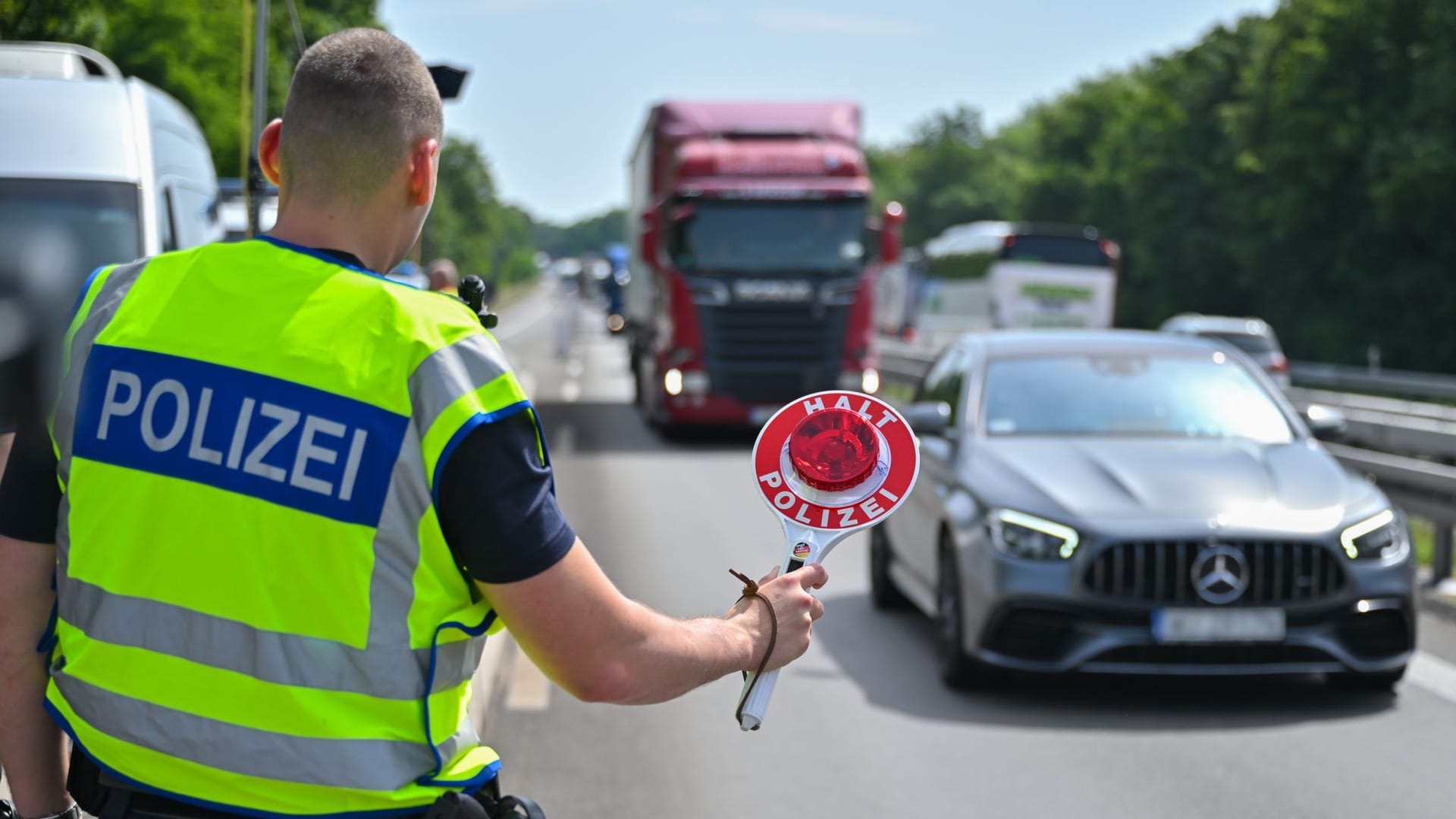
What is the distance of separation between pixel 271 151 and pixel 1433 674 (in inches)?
275

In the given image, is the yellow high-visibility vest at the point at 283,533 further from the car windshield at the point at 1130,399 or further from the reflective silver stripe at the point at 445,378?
the car windshield at the point at 1130,399

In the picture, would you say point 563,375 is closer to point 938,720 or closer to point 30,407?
point 938,720

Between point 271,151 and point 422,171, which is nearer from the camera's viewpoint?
point 422,171

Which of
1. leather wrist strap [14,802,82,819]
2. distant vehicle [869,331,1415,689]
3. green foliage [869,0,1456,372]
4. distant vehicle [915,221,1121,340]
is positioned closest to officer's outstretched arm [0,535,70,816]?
leather wrist strap [14,802,82,819]

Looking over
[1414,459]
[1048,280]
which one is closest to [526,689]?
[1414,459]

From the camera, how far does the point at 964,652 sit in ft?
25.1

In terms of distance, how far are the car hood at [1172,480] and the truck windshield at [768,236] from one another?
12.0 metres

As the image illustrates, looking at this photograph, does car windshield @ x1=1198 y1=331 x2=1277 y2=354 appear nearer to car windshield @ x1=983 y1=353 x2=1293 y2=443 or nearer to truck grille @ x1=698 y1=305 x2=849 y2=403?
truck grille @ x1=698 y1=305 x2=849 y2=403

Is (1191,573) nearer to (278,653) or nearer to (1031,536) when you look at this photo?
(1031,536)

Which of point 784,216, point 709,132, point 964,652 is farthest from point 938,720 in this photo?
point 709,132

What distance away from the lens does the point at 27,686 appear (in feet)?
8.13

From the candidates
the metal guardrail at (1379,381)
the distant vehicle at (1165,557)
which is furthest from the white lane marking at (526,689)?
the metal guardrail at (1379,381)

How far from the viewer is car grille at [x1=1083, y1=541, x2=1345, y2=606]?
A: 7.23 m

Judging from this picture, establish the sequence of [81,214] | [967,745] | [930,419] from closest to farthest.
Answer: [967,745] < [81,214] < [930,419]
